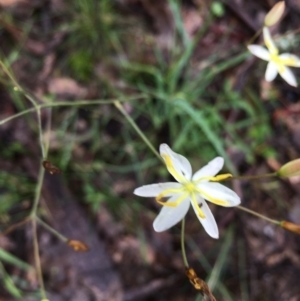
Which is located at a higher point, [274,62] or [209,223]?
[274,62]

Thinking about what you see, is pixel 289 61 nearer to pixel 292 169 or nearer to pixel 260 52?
pixel 260 52

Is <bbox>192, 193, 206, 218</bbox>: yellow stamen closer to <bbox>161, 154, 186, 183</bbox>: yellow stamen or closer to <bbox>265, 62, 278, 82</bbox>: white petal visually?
<bbox>161, 154, 186, 183</bbox>: yellow stamen

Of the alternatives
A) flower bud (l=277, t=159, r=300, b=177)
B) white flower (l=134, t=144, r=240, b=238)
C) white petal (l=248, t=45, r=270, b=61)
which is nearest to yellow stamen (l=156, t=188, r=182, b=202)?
white flower (l=134, t=144, r=240, b=238)

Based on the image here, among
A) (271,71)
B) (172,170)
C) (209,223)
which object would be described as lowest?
(209,223)

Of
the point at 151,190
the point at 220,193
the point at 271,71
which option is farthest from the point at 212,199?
the point at 271,71

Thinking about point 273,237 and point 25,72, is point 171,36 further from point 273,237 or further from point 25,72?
point 273,237

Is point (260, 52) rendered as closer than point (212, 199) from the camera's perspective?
No

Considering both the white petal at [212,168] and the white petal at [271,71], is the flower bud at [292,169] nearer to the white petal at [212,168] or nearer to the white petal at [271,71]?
the white petal at [212,168]

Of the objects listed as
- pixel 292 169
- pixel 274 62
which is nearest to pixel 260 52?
pixel 274 62
